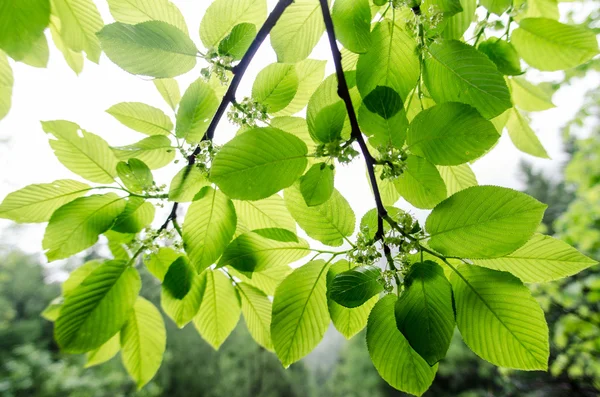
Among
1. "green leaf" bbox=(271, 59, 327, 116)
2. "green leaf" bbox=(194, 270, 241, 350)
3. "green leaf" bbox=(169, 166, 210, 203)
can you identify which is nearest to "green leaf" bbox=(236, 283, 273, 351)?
"green leaf" bbox=(194, 270, 241, 350)

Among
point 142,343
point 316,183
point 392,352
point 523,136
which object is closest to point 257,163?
point 316,183

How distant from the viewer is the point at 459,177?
2.10ft

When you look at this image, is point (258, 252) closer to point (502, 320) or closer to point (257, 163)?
point (257, 163)

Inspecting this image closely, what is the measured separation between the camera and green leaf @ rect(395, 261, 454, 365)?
0.38m

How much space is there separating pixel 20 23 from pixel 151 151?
250mm

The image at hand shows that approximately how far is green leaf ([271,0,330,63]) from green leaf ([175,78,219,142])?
13cm

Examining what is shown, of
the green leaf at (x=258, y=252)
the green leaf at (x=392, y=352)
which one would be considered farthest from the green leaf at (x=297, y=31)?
the green leaf at (x=392, y=352)

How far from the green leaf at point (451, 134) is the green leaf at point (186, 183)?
33 cm

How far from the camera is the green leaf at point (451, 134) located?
41 centimetres

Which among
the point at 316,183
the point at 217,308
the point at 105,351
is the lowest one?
the point at 105,351

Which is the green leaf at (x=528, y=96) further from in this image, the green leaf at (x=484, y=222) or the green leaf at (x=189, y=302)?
the green leaf at (x=189, y=302)

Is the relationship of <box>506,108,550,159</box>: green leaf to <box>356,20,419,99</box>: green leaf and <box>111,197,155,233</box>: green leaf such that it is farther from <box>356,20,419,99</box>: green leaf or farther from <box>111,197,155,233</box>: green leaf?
<box>111,197,155,233</box>: green leaf

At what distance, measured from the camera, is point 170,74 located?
1.66 feet

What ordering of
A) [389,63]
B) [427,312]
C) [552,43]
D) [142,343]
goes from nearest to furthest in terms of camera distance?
1. [427,312]
2. [389,63]
3. [552,43]
4. [142,343]
